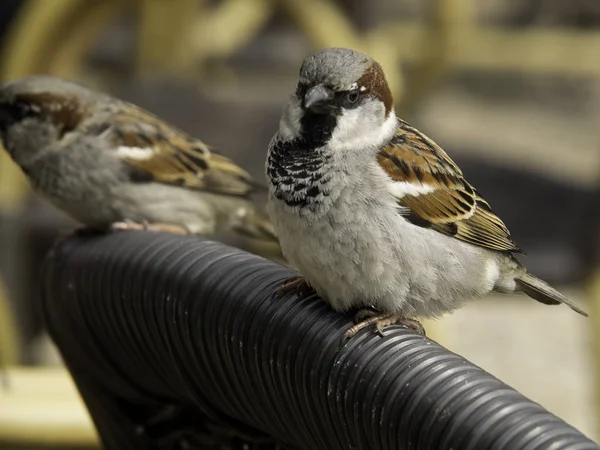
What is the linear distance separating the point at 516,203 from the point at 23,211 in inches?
48.0

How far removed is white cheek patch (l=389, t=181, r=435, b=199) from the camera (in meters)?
1.12

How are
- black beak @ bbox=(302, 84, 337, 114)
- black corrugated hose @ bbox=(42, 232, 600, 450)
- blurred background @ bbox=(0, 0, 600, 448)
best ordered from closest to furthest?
1. black corrugated hose @ bbox=(42, 232, 600, 450)
2. black beak @ bbox=(302, 84, 337, 114)
3. blurred background @ bbox=(0, 0, 600, 448)

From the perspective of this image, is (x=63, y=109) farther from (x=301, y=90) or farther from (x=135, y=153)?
(x=301, y=90)

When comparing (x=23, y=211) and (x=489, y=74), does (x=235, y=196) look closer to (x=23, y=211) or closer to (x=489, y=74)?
(x=23, y=211)

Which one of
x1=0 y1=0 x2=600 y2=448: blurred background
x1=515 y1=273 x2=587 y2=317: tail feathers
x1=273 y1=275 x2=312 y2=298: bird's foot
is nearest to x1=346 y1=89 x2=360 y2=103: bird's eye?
x1=273 y1=275 x2=312 y2=298: bird's foot

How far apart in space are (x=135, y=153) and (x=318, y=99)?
726 millimetres

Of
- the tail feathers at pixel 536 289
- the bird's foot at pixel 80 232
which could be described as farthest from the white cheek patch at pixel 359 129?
the bird's foot at pixel 80 232

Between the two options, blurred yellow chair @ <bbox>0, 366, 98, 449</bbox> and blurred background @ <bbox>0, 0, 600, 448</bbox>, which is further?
blurred background @ <bbox>0, 0, 600, 448</bbox>

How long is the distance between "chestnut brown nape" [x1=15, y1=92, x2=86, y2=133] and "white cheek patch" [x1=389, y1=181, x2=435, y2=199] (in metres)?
0.72

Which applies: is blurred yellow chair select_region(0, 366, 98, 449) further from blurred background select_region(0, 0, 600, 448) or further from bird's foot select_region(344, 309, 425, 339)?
bird's foot select_region(344, 309, 425, 339)

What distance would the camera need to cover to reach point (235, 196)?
71.3 inches

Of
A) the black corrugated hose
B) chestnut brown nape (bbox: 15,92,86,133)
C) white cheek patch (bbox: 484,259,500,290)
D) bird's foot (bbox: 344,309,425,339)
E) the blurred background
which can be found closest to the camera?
the black corrugated hose

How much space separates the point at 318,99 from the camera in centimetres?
107

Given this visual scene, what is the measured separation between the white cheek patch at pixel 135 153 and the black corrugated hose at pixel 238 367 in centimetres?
53
